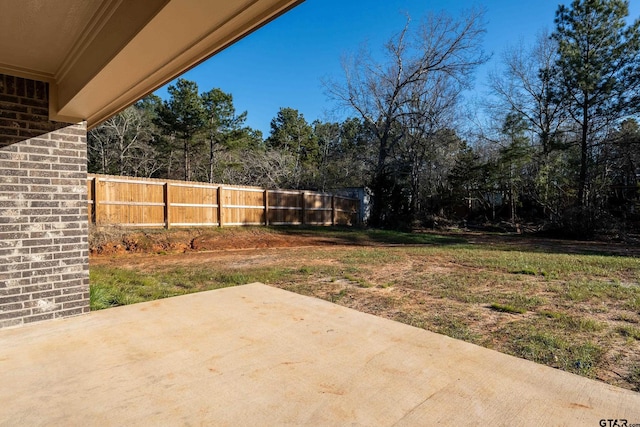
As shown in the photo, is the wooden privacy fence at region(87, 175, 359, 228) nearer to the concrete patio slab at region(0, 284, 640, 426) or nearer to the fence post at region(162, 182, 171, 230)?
the fence post at region(162, 182, 171, 230)

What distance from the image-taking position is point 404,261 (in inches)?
300

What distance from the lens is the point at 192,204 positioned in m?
11.5

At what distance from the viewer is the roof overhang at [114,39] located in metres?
1.57

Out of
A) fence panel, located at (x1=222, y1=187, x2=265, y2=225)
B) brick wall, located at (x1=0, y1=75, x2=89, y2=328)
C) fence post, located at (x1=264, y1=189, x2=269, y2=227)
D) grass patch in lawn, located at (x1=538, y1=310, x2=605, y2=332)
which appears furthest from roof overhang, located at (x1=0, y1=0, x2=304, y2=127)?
fence post, located at (x1=264, y1=189, x2=269, y2=227)

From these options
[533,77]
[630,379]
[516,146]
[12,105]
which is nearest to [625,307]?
[630,379]

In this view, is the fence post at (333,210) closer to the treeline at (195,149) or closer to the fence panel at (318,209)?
the fence panel at (318,209)

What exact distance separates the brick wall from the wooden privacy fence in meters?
6.78

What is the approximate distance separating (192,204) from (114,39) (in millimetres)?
10153

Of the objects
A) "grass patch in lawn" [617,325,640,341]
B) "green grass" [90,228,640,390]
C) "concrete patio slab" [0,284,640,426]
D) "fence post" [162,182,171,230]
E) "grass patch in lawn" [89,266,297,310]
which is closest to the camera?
"concrete patio slab" [0,284,640,426]

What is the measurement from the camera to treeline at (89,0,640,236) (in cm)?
1392

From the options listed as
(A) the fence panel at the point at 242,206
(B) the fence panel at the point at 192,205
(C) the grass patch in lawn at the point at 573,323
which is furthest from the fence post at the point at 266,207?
(C) the grass patch in lawn at the point at 573,323

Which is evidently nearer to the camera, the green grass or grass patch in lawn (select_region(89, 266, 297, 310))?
the green grass

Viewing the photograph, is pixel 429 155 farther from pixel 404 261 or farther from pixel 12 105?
pixel 12 105

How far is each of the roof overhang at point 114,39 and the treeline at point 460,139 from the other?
15874 mm
